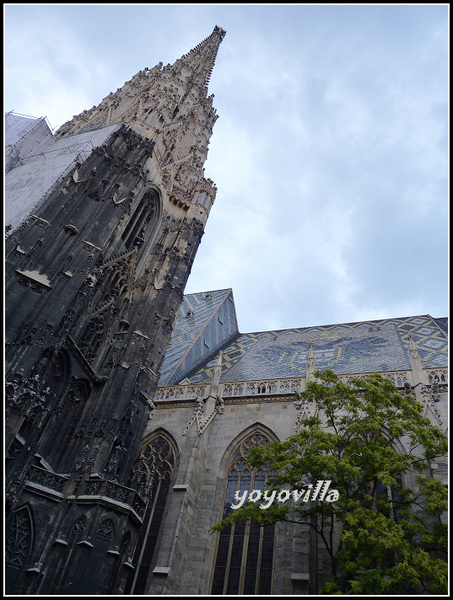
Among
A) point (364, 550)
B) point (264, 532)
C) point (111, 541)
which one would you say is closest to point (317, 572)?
point (264, 532)

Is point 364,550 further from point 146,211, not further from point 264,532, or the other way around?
point 146,211

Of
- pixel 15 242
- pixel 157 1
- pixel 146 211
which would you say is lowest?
pixel 157 1

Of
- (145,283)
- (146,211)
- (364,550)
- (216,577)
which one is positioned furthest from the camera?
(146,211)

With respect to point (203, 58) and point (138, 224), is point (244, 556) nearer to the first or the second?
point (138, 224)

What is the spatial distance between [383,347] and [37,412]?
625 inches

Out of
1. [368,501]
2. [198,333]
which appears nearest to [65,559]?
[368,501]

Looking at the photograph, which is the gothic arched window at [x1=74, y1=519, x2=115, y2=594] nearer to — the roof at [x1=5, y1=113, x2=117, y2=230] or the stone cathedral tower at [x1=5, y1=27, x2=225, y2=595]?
the stone cathedral tower at [x1=5, y1=27, x2=225, y2=595]

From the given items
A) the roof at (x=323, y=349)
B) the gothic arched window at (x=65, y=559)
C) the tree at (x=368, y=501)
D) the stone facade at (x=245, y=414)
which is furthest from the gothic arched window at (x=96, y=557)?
the roof at (x=323, y=349)

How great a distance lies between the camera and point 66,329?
41.1 ft

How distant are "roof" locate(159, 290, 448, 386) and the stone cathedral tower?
5.79 m

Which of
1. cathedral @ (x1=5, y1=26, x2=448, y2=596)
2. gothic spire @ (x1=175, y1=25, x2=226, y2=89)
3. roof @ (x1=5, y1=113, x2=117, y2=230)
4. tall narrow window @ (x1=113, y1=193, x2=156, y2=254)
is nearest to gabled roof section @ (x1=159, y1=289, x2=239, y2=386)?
cathedral @ (x1=5, y1=26, x2=448, y2=596)

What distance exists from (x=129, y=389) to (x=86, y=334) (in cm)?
230

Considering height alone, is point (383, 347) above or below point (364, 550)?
above

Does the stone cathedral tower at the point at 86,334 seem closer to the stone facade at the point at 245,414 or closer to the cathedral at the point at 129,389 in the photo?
the cathedral at the point at 129,389
